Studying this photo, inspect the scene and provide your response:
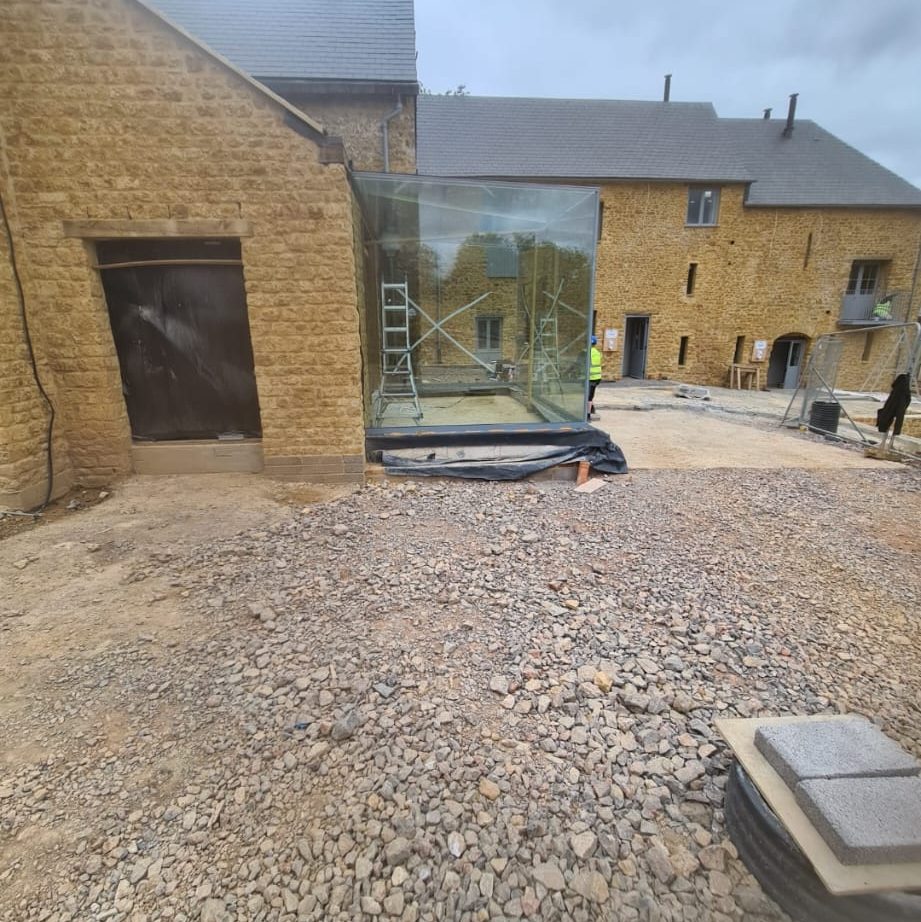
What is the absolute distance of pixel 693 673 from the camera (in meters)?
2.60

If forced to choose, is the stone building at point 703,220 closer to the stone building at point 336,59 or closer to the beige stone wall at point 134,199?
the stone building at point 336,59

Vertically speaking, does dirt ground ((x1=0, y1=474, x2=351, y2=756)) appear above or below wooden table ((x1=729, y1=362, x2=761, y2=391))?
below

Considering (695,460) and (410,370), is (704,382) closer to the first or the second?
(695,460)

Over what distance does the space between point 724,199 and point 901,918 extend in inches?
876

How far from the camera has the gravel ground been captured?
1.63 metres

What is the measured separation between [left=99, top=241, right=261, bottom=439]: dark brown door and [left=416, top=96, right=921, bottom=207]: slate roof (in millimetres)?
14356

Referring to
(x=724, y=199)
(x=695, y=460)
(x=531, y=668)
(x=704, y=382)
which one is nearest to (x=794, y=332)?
(x=704, y=382)

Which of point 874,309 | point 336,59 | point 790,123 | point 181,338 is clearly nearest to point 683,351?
point 874,309

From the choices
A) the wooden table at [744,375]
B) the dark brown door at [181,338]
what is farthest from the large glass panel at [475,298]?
the wooden table at [744,375]

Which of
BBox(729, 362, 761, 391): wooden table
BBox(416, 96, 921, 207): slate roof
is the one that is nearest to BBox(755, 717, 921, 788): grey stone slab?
BBox(416, 96, 921, 207): slate roof

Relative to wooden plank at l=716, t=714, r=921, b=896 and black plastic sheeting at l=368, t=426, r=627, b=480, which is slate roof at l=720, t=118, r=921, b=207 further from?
wooden plank at l=716, t=714, r=921, b=896

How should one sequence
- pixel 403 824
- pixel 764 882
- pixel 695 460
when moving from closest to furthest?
pixel 764 882 < pixel 403 824 < pixel 695 460

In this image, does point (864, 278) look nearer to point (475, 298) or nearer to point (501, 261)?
point (501, 261)

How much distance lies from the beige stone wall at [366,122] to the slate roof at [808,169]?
15496mm
